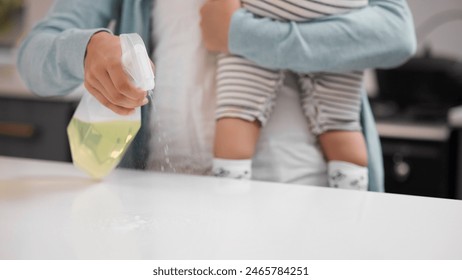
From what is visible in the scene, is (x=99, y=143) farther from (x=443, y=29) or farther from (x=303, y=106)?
(x=443, y=29)

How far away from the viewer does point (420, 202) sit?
1.54 ft

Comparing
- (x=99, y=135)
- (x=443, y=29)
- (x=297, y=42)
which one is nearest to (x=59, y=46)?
(x=99, y=135)

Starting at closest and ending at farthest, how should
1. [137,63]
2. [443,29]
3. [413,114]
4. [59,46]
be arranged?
[137,63]
[59,46]
[413,114]
[443,29]

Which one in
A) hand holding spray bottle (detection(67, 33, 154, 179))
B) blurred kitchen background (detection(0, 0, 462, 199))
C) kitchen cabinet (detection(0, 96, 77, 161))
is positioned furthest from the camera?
kitchen cabinet (detection(0, 96, 77, 161))

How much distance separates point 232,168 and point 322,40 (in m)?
0.13

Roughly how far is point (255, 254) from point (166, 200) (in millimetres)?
137

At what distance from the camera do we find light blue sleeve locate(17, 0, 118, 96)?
0.49 meters

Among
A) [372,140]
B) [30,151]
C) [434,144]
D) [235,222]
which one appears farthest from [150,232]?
[30,151]

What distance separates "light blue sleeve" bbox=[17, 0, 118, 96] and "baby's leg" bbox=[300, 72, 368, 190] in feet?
0.64

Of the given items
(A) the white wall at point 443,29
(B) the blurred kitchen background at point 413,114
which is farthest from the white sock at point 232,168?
(A) the white wall at point 443,29

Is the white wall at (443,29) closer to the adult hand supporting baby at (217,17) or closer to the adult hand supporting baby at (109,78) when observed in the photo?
the adult hand supporting baby at (217,17)

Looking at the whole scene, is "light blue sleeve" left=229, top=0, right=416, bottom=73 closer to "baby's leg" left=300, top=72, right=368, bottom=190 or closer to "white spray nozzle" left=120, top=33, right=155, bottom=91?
"baby's leg" left=300, top=72, right=368, bottom=190

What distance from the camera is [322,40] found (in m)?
0.52

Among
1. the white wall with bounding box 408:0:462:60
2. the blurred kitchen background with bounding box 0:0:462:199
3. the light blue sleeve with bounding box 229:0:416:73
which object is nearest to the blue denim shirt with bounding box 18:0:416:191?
the light blue sleeve with bounding box 229:0:416:73
